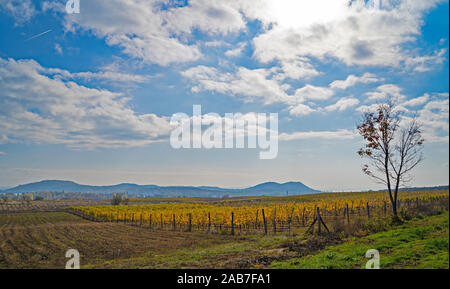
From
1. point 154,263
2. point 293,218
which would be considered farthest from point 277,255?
point 293,218

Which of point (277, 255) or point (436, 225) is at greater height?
point (436, 225)

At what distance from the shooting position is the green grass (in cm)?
903

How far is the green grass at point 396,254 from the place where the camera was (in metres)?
9.03

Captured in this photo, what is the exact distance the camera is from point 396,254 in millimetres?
10242

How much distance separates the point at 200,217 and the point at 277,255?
802 inches

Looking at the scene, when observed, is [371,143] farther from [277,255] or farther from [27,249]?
[27,249]

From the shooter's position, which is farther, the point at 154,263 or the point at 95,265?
the point at 95,265

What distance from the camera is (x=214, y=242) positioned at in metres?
21.8

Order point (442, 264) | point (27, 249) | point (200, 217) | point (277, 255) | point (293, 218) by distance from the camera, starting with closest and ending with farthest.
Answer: point (442, 264)
point (277, 255)
point (27, 249)
point (200, 217)
point (293, 218)

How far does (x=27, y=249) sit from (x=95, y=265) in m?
9.92
